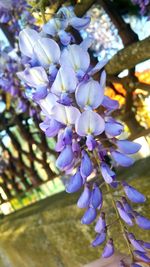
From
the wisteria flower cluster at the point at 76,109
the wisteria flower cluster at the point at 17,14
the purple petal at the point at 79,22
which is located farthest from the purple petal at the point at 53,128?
the wisteria flower cluster at the point at 17,14

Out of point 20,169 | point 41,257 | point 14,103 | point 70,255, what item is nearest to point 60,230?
point 70,255

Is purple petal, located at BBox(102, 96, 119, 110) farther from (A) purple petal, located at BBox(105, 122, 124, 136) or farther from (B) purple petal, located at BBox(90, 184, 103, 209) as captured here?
(B) purple petal, located at BBox(90, 184, 103, 209)

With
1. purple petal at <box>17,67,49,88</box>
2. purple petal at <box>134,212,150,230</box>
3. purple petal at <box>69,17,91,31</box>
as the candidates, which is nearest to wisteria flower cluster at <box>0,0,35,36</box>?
purple petal at <box>69,17,91,31</box>

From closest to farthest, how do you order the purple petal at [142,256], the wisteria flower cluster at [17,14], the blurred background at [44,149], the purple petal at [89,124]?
the purple petal at [89,124], the purple petal at [142,256], the blurred background at [44,149], the wisteria flower cluster at [17,14]

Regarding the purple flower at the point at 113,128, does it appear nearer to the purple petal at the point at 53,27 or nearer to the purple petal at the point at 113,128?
the purple petal at the point at 113,128

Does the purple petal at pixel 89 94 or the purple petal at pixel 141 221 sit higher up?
the purple petal at pixel 89 94

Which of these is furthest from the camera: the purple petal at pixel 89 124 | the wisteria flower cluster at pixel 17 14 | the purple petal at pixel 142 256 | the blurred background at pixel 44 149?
the wisteria flower cluster at pixel 17 14

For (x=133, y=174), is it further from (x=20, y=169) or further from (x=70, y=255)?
(x=20, y=169)

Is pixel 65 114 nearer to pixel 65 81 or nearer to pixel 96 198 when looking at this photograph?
pixel 65 81
